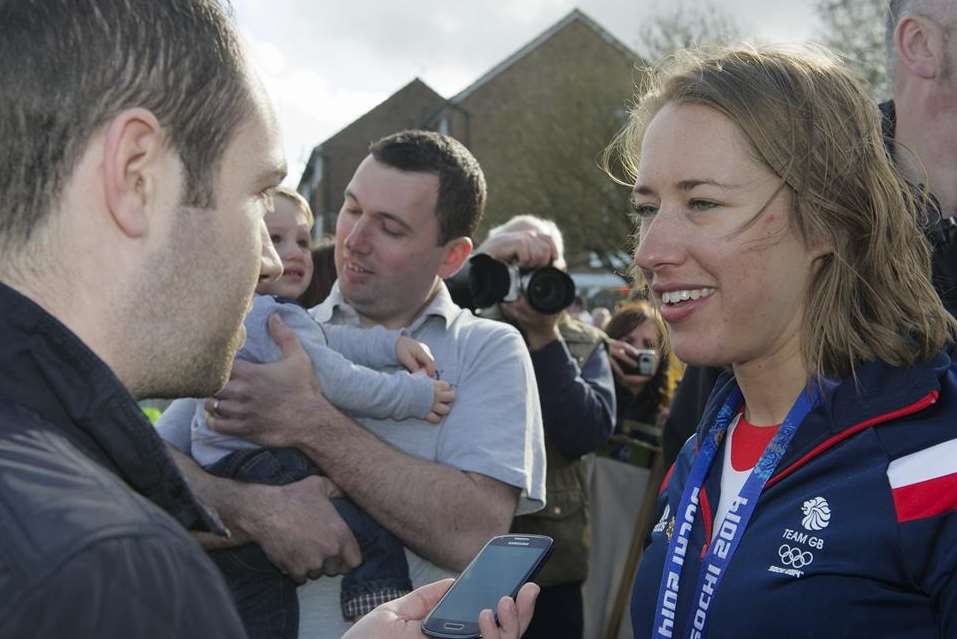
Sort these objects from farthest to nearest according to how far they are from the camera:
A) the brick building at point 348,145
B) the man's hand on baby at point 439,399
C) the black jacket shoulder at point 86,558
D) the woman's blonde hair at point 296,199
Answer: the brick building at point 348,145 < the woman's blonde hair at point 296,199 < the man's hand on baby at point 439,399 < the black jacket shoulder at point 86,558

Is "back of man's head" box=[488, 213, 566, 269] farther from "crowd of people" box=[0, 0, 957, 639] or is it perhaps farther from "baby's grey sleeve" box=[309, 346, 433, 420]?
"baby's grey sleeve" box=[309, 346, 433, 420]

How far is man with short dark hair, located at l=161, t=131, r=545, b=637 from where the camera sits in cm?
Result: 271

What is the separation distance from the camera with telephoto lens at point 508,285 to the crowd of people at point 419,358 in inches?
2.8

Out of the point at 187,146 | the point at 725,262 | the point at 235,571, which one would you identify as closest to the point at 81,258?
the point at 187,146

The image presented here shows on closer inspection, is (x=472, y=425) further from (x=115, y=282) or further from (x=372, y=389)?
(x=115, y=282)

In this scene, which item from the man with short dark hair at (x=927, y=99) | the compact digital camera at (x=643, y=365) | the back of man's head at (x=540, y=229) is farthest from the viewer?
the compact digital camera at (x=643, y=365)

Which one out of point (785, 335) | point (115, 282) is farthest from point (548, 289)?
point (115, 282)

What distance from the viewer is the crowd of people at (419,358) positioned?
1.11 metres

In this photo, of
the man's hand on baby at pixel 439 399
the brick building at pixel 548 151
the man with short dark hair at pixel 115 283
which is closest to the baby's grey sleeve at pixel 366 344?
the man's hand on baby at pixel 439 399

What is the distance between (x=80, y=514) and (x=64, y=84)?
546 millimetres

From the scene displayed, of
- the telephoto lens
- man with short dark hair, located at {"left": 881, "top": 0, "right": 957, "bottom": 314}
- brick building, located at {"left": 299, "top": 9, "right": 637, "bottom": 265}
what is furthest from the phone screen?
brick building, located at {"left": 299, "top": 9, "right": 637, "bottom": 265}

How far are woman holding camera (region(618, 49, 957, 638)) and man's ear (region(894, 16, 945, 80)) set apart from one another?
2.33ft

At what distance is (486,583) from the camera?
6.18ft

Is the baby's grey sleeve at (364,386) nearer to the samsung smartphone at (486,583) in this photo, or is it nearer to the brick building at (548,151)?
the samsung smartphone at (486,583)
